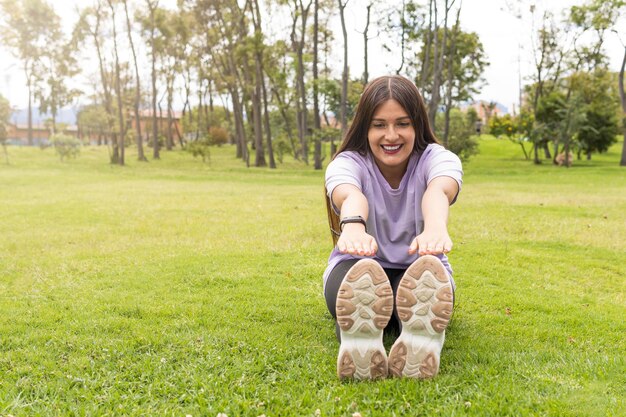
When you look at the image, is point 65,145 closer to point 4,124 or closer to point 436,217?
point 4,124

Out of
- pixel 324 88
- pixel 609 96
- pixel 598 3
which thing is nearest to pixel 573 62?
pixel 609 96

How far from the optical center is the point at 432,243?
2.58 m

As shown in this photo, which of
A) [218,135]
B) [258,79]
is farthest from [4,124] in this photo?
[218,135]

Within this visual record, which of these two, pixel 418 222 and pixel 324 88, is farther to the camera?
pixel 324 88

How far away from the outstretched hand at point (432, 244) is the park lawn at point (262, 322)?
26.1 inches

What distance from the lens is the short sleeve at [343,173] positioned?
9.87 ft

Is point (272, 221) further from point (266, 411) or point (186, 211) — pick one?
point (266, 411)

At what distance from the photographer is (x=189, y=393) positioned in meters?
2.66

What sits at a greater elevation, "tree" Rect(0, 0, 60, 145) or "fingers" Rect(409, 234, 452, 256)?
"tree" Rect(0, 0, 60, 145)

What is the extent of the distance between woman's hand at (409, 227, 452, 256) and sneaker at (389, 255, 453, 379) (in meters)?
0.08

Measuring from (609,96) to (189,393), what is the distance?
34853 mm

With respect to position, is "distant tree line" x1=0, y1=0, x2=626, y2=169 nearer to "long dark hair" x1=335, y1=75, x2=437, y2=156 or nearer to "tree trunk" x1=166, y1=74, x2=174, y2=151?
"tree trunk" x1=166, y1=74, x2=174, y2=151

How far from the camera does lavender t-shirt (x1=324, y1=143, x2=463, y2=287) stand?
3119 mm

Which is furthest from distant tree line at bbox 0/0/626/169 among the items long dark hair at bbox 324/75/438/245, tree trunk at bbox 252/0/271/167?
long dark hair at bbox 324/75/438/245
